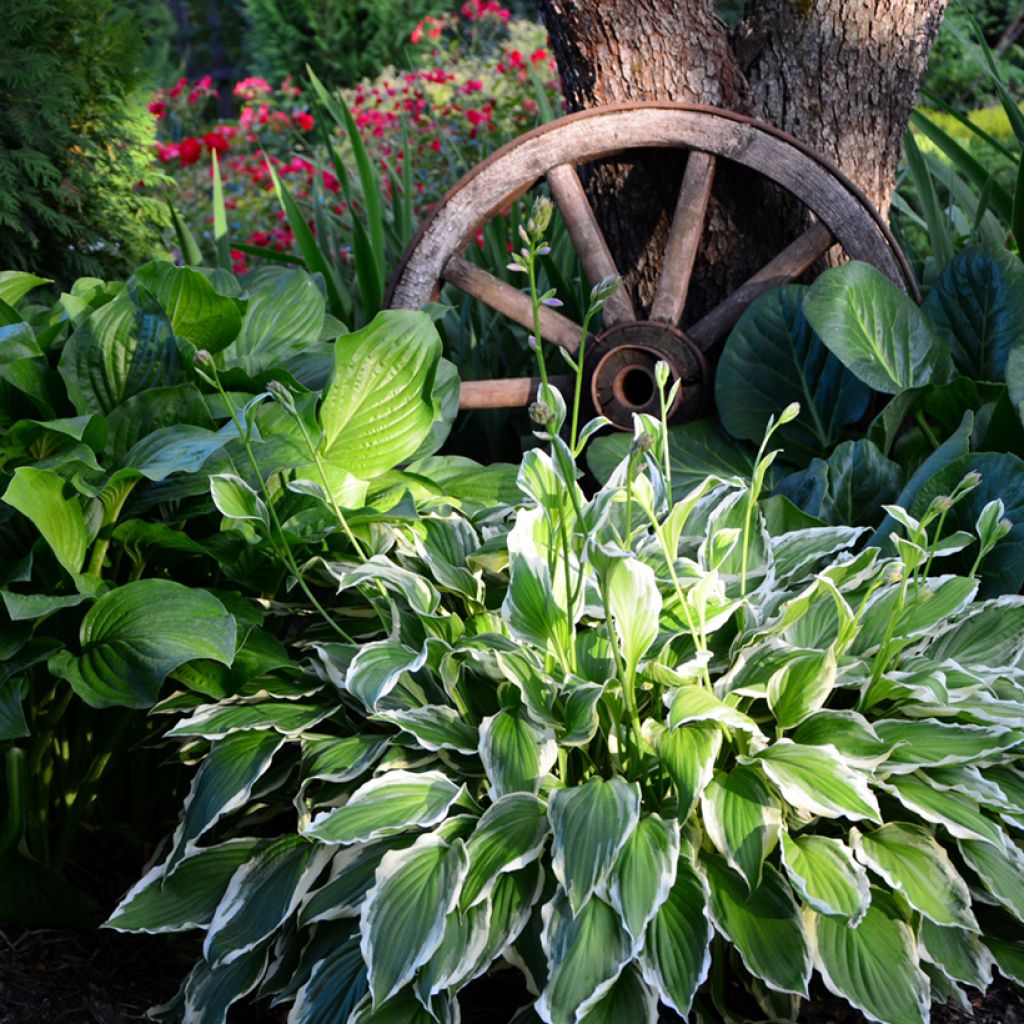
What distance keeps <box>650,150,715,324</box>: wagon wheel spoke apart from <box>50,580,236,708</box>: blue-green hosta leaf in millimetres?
1289

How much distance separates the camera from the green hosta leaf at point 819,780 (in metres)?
1.41

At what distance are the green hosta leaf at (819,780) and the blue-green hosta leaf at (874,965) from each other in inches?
5.1

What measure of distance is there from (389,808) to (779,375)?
52.1 inches

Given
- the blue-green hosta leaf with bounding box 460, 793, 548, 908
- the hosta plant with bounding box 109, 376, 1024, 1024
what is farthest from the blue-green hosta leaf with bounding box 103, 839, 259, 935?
the blue-green hosta leaf with bounding box 460, 793, 548, 908

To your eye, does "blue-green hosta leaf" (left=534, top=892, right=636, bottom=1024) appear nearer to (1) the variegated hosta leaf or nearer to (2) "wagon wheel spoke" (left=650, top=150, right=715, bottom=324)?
(1) the variegated hosta leaf

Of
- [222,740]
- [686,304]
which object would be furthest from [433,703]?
[686,304]

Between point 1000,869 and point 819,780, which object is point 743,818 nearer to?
point 819,780

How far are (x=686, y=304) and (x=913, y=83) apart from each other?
26.7 inches

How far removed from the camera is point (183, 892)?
162 cm

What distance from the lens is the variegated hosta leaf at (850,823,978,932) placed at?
4.73 ft

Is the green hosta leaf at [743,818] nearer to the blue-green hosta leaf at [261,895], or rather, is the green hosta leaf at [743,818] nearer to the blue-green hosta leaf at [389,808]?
the blue-green hosta leaf at [389,808]

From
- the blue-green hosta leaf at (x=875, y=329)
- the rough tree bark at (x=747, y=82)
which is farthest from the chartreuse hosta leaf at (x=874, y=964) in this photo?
the rough tree bark at (x=747, y=82)

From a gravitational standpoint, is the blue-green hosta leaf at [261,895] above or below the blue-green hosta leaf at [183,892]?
above

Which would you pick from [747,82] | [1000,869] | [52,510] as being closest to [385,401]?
[52,510]
